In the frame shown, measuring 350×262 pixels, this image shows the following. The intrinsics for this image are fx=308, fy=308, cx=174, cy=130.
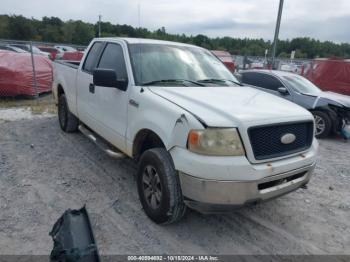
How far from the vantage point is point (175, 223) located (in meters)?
3.35

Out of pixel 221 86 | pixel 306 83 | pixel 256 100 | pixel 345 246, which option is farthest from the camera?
pixel 306 83

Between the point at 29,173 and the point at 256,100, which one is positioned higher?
the point at 256,100

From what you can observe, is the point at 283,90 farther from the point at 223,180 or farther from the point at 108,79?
the point at 223,180

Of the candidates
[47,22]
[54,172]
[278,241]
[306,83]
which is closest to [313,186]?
[278,241]

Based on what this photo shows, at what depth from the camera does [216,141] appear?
2.67 metres

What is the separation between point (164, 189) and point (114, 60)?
2.11 metres

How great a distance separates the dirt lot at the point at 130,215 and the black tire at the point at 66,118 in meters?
1.01

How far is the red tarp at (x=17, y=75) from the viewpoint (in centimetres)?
935

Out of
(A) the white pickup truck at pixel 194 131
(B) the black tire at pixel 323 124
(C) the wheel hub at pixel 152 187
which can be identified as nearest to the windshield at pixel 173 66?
(A) the white pickup truck at pixel 194 131

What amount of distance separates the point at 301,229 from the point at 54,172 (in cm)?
336

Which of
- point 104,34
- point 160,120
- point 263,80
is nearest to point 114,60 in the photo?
point 160,120

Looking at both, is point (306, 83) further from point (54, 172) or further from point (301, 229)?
point (54, 172)

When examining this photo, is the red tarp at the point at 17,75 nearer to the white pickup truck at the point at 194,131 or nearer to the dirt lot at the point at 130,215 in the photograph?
the dirt lot at the point at 130,215

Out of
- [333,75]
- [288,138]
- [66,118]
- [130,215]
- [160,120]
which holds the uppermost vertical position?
[160,120]
